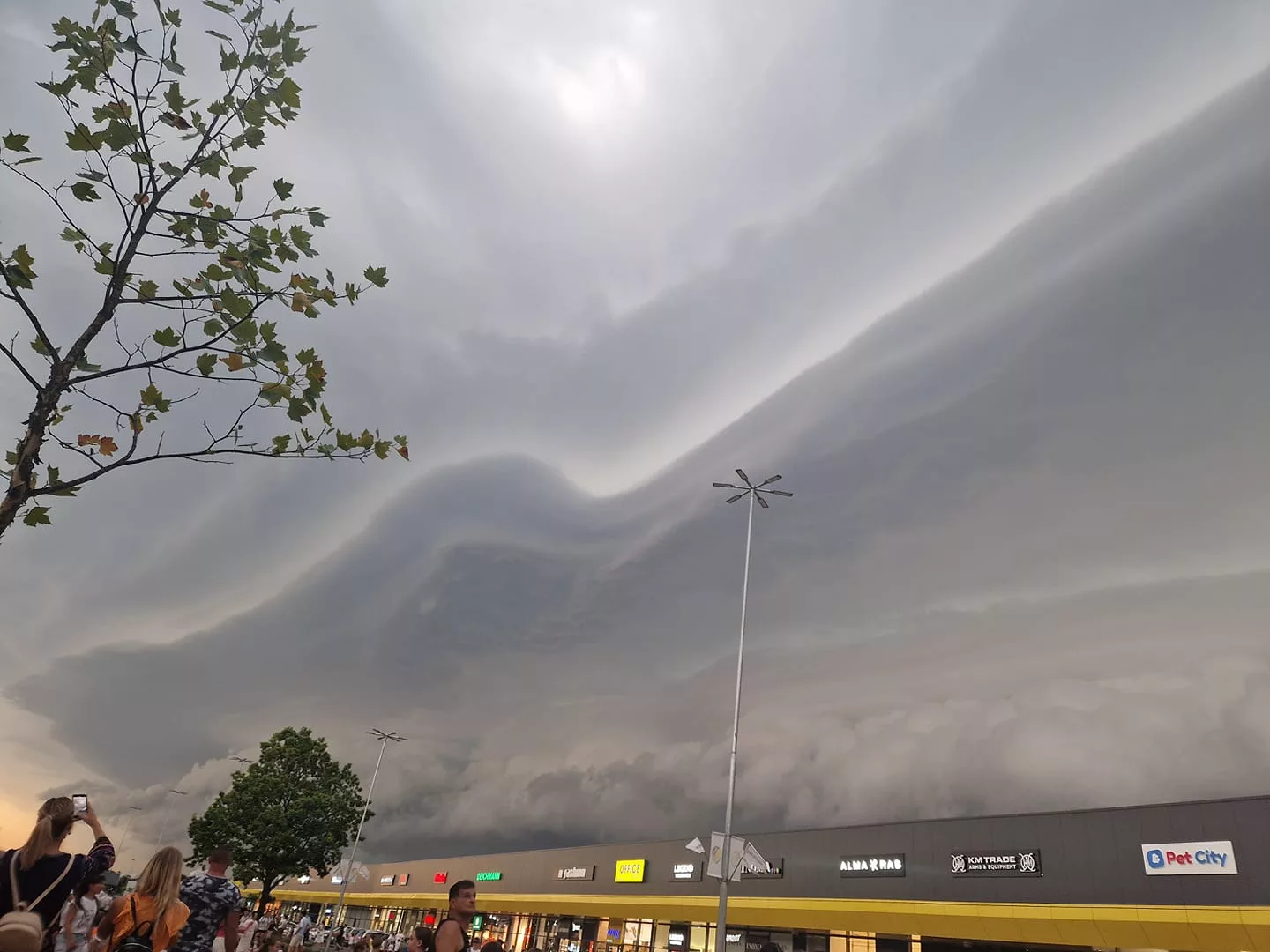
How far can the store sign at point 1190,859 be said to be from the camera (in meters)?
19.9

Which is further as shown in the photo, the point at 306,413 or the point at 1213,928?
the point at 1213,928

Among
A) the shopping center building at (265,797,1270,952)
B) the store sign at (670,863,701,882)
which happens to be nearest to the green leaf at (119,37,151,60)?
the shopping center building at (265,797,1270,952)

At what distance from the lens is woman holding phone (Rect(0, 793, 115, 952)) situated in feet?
15.6

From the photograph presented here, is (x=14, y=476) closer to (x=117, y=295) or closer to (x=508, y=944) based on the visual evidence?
(x=117, y=295)

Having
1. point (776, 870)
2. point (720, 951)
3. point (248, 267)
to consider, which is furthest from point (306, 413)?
point (776, 870)

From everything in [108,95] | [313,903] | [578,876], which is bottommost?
[313,903]

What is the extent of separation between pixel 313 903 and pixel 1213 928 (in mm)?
114333

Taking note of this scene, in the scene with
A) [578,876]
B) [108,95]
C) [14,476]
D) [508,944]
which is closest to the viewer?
[14,476]

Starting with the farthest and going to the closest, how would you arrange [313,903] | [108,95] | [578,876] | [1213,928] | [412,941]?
[313,903] → [578,876] → [1213,928] → [412,941] → [108,95]

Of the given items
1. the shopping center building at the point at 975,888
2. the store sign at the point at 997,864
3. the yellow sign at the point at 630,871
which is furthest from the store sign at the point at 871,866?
the yellow sign at the point at 630,871

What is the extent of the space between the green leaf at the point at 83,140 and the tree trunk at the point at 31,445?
148 cm

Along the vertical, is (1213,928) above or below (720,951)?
above

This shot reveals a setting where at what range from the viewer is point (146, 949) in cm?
560

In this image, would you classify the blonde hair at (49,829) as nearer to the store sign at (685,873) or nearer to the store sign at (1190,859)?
the store sign at (1190,859)
